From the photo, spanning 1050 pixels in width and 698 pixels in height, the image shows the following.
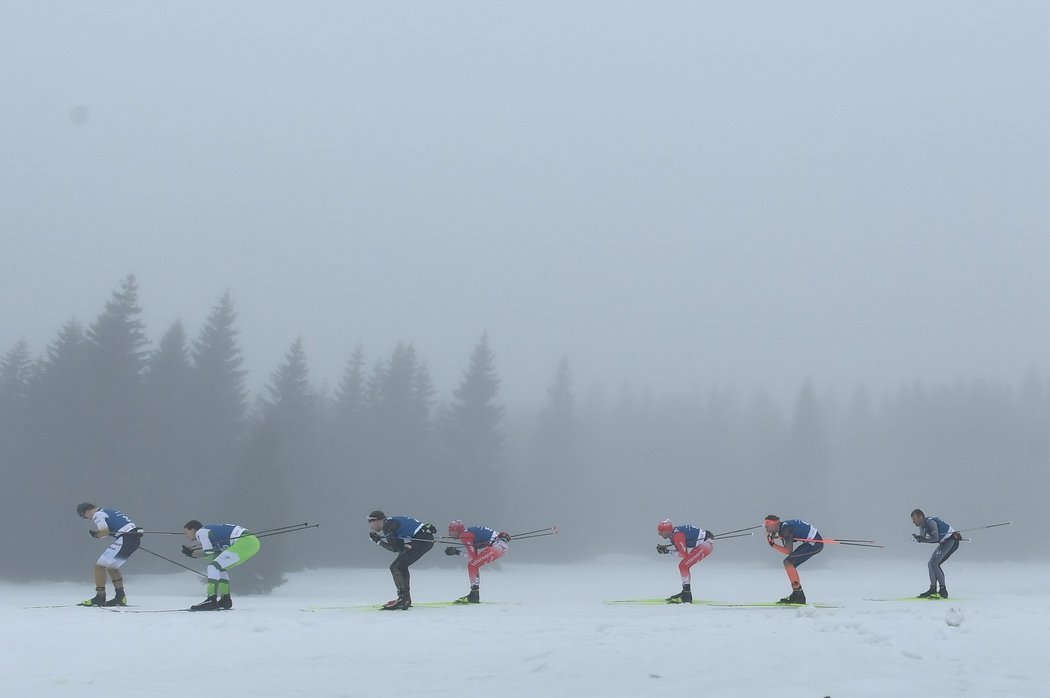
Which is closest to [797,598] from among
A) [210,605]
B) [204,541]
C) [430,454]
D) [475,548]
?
[475,548]

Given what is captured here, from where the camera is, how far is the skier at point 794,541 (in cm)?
1900

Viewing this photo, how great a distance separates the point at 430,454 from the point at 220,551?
126ft

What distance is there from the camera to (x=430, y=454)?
56156 mm

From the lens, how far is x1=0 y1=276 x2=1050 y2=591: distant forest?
36.7 m

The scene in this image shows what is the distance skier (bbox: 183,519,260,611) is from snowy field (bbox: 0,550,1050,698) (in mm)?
1746

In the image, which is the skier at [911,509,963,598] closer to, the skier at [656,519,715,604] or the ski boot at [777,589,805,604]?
the ski boot at [777,589,805,604]

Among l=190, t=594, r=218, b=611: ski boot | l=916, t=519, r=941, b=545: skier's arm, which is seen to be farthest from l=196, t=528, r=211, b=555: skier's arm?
l=916, t=519, r=941, b=545: skier's arm

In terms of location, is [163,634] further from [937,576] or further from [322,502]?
[322,502]

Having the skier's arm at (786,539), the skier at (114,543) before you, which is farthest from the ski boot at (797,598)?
the skier at (114,543)

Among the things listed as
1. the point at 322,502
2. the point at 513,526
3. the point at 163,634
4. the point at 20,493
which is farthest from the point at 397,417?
the point at 163,634

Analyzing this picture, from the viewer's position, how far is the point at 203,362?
44.1 m

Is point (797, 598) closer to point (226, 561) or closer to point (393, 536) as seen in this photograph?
point (393, 536)

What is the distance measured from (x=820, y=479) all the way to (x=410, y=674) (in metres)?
70.6

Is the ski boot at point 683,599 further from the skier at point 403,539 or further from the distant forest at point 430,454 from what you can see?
the distant forest at point 430,454
